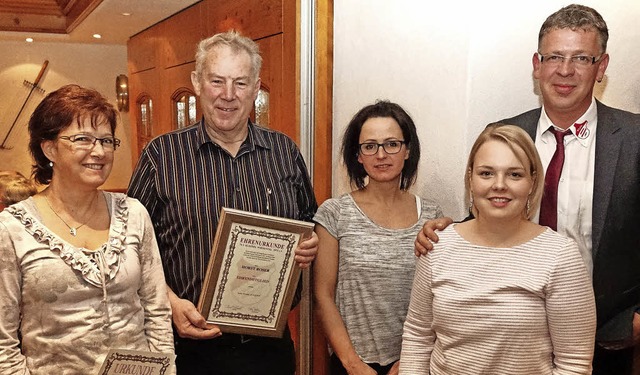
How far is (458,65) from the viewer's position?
2029 mm

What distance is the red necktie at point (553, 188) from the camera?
1.81 m

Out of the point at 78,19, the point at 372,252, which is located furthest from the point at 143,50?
the point at 372,252

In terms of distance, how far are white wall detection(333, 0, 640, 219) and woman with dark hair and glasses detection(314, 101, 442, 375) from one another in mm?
260

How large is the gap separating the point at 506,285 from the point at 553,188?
49cm

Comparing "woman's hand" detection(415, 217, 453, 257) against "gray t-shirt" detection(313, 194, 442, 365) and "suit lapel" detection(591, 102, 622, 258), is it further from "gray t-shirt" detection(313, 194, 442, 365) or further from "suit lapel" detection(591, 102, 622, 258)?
"suit lapel" detection(591, 102, 622, 258)

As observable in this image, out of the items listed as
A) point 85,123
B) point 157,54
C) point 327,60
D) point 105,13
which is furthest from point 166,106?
point 85,123

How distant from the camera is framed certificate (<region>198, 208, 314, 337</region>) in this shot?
5.63 ft

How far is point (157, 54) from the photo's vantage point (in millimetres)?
5402

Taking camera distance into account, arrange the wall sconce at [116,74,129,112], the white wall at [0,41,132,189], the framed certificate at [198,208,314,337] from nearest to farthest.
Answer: the framed certificate at [198,208,314,337] → the wall sconce at [116,74,129,112] → the white wall at [0,41,132,189]

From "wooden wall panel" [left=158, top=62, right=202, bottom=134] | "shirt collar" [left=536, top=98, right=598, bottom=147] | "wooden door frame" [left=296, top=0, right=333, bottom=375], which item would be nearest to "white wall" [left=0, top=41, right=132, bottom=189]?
"wooden wall panel" [left=158, top=62, right=202, bottom=134]

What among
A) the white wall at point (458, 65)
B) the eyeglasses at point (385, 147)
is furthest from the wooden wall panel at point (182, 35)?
the eyeglasses at point (385, 147)

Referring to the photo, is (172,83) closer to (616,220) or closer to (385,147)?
(385,147)

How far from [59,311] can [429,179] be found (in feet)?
4.21

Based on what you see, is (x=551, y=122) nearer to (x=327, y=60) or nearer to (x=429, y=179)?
(x=429, y=179)
